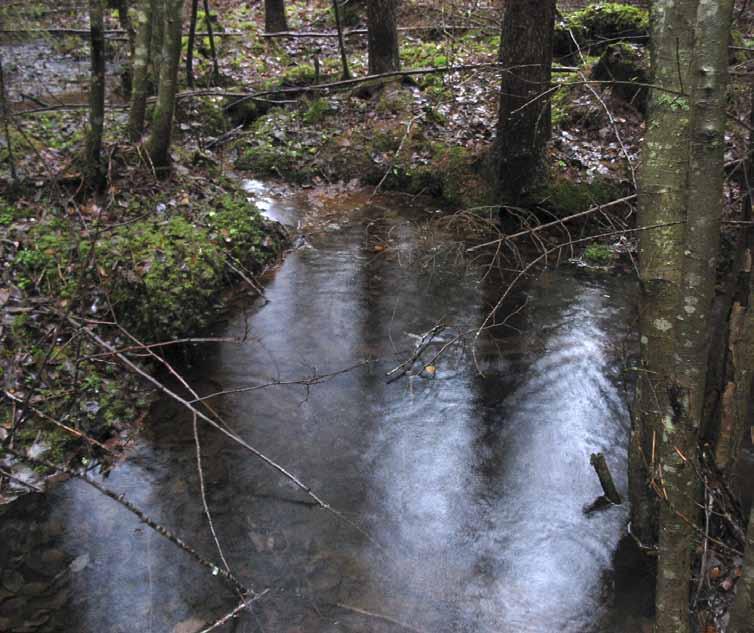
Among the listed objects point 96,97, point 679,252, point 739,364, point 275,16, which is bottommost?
point 739,364

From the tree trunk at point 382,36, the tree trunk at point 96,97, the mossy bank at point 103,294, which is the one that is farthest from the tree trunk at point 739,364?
the tree trunk at point 382,36

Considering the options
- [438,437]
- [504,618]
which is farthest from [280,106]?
[504,618]

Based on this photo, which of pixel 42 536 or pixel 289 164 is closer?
pixel 42 536

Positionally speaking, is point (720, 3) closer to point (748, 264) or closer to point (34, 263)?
point (748, 264)

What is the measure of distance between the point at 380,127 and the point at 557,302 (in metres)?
5.63

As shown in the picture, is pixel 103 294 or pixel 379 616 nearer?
pixel 379 616

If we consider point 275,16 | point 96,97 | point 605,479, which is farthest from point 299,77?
point 605,479

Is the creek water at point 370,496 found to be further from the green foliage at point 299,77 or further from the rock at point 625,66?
the green foliage at point 299,77

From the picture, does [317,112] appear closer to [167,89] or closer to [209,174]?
[209,174]

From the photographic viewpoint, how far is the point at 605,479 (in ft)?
16.0

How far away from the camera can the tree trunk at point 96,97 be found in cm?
703

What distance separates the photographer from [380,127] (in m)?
11.9

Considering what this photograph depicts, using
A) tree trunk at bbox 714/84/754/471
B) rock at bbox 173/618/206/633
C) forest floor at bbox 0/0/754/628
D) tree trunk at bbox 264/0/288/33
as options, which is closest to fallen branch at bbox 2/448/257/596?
rock at bbox 173/618/206/633

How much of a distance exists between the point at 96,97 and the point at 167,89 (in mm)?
1267
